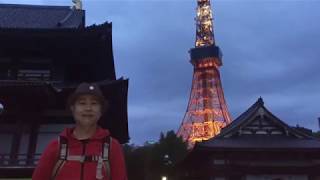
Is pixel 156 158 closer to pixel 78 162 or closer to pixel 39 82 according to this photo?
pixel 39 82

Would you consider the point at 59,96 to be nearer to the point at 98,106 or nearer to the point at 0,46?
the point at 0,46

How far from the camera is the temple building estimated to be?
19547mm

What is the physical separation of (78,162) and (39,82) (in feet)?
30.2

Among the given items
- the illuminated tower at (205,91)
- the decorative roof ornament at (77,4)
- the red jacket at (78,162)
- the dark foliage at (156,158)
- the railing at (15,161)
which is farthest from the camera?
the illuminated tower at (205,91)

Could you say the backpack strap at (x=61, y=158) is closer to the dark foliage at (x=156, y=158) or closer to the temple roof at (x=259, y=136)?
the temple roof at (x=259, y=136)

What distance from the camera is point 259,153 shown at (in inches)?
784

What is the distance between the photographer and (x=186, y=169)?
1038 inches

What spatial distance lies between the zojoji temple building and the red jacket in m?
8.99

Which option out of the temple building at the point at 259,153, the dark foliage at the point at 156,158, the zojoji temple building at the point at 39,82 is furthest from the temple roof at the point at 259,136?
the dark foliage at the point at 156,158

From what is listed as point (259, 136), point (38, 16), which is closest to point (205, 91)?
point (259, 136)

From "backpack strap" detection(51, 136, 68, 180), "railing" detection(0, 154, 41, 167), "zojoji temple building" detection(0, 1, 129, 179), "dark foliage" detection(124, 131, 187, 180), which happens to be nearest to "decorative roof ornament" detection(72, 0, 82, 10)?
"zojoji temple building" detection(0, 1, 129, 179)

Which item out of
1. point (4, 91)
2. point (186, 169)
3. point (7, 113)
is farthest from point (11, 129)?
point (186, 169)

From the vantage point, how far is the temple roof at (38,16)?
58.1 ft

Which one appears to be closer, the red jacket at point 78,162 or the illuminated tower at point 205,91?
the red jacket at point 78,162
